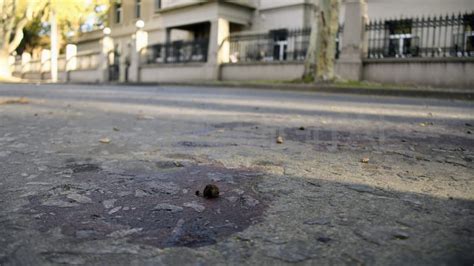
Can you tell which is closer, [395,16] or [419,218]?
[419,218]

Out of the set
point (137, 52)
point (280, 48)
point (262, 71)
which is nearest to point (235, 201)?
point (262, 71)

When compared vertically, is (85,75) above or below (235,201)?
above

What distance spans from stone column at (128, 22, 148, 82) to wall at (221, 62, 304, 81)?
6.62 metres

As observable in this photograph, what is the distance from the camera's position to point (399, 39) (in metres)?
14.5

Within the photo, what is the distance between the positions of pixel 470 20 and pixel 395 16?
6.44 meters

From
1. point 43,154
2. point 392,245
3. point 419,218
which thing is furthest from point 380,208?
point 43,154

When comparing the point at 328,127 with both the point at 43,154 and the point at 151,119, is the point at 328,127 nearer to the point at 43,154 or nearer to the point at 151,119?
the point at 151,119

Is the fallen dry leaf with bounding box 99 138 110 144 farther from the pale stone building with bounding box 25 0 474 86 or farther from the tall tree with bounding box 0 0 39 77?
the tall tree with bounding box 0 0 39 77

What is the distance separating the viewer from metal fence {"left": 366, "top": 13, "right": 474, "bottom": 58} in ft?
40.8

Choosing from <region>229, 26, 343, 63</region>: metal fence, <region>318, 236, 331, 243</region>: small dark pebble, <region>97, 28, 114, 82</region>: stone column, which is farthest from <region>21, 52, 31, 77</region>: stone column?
<region>318, 236, 331, 243</region>: small dark pebble

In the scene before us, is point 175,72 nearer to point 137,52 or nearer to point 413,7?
point 137,52

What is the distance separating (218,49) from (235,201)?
59.5 ft

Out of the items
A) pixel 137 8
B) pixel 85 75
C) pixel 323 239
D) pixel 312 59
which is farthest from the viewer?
pixel 137 8

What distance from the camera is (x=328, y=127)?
14.3 feet
